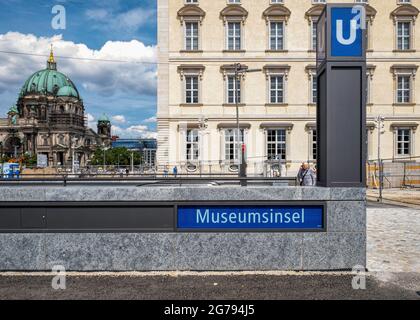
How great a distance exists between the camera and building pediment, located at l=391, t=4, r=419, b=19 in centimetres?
3314

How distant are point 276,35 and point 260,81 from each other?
4.72 m

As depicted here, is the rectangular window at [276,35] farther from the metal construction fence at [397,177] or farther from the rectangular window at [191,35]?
the metal construction fence at [397,177]

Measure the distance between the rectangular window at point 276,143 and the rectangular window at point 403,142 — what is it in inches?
441

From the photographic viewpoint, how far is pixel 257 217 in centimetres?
556

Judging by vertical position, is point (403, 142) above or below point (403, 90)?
below

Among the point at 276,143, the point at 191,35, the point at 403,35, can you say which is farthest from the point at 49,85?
the point at 403,35

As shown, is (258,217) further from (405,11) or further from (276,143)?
(405,11)

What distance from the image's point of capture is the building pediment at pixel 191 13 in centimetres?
3269

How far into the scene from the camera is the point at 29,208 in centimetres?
557

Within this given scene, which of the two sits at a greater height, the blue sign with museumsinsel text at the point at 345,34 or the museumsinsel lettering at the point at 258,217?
the blue sign with museumsinsel text at the point at 345,34

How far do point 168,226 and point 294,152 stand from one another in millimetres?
29358

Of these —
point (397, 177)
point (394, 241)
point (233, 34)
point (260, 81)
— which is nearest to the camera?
point (394, 241)

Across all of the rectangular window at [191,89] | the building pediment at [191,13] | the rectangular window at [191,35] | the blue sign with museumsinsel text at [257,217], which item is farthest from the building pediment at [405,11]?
the blue sign with museumsinsel text at [257,217]

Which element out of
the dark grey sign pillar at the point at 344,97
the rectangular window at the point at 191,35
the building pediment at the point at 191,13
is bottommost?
the dark grey sign pillar at the point at 344,97
